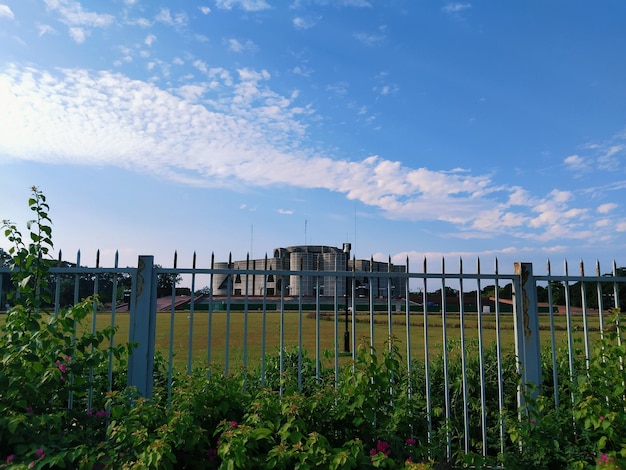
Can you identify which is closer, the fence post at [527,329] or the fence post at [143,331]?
the fence post at [143,331]

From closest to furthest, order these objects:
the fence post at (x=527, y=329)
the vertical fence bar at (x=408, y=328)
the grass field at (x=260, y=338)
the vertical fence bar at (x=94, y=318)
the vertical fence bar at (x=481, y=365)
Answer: the vertical fence bar at (x=94, y=318), the vertical fence bar at (x=408, y=328), the vertical fence bar at (x=481, y=365), the fence post at (x=527, y=329), the grass field at (x=260, y=338)

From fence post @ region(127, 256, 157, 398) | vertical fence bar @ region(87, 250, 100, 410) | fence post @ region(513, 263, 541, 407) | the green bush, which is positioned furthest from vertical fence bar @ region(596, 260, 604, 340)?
vertical fence bar @ region(87, 250, 100, 410)

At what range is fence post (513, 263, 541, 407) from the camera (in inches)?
179

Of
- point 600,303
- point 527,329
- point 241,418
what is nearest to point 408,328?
point 527,329

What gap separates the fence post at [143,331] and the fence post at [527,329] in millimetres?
3647

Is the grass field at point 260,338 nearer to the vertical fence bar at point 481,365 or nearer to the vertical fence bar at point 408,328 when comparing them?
the vertical fence bar at point 408,328

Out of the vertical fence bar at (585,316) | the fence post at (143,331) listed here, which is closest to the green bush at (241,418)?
the vertical fence bar at (585,316)

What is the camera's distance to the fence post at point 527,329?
4.55m

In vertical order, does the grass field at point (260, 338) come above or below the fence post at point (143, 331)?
below

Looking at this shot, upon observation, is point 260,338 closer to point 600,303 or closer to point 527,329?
point 527,329

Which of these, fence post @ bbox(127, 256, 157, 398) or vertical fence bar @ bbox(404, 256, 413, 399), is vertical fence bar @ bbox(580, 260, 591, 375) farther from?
fence post @ bbox(127, 256, 157, 398)

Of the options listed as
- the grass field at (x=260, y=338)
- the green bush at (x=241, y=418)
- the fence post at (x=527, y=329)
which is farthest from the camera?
the grass field at (x=260, y=338)

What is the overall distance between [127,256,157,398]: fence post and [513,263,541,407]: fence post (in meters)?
Answer: 3.65

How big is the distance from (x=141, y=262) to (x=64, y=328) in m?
0.99
